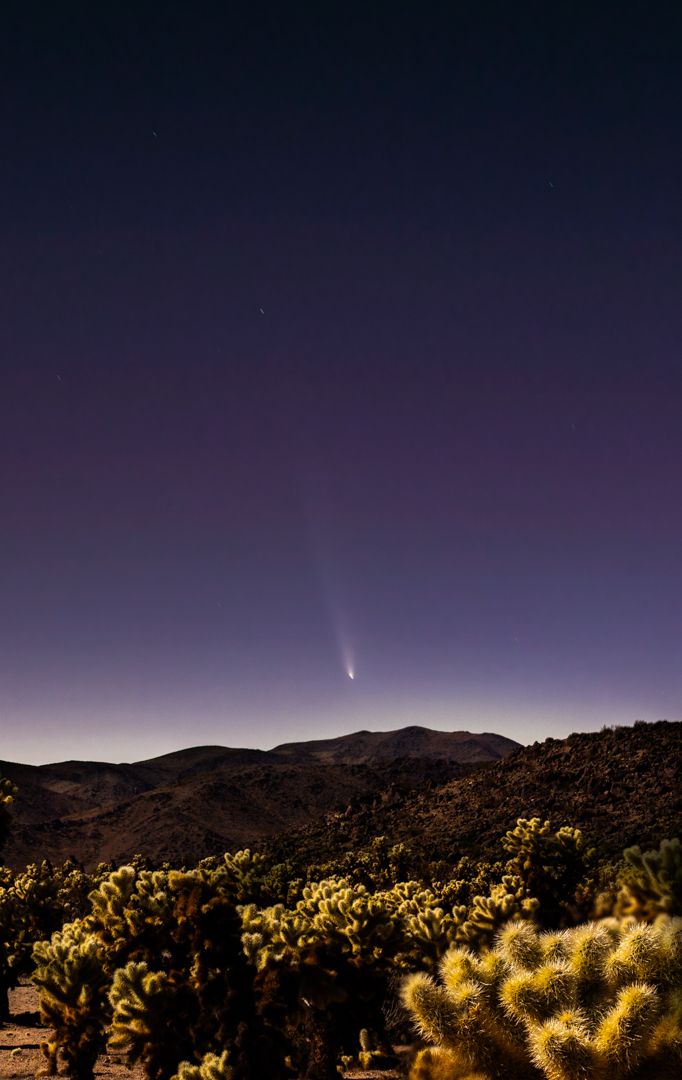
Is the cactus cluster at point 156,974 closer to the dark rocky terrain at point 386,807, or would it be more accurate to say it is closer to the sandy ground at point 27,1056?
the sandy ground at point 27,1056

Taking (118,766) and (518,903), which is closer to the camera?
(518,903)

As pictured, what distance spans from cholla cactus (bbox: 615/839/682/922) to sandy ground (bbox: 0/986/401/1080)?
24.9 feet

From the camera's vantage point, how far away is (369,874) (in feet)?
96.3

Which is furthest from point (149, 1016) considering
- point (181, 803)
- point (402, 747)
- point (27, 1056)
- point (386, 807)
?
point (402, 747)

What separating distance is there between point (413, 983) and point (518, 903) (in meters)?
13.9

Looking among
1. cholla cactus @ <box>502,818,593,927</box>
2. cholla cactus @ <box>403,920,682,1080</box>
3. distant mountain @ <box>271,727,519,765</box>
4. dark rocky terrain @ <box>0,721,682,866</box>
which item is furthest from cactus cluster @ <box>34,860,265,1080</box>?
distant mountain @ <box>271,727,519,765</box>

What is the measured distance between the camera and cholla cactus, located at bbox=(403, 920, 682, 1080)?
4410 millimetres

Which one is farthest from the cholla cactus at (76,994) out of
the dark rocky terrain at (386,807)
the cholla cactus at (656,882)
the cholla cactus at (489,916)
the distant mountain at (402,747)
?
the distant mountain at (402,747)

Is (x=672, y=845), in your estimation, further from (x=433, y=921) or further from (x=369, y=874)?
(x=369, y=874)

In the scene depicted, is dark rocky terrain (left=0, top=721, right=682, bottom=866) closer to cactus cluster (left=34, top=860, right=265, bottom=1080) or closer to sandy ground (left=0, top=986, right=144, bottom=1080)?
sandy ground (left=0, top=986, right=144, bottom=1080)

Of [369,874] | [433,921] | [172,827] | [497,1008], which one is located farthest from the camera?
[172,827]

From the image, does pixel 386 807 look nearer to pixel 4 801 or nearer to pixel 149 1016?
pixel 4 801

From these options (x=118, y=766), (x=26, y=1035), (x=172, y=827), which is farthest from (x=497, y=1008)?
(x=118, y=766)

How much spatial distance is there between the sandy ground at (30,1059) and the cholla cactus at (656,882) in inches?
299
